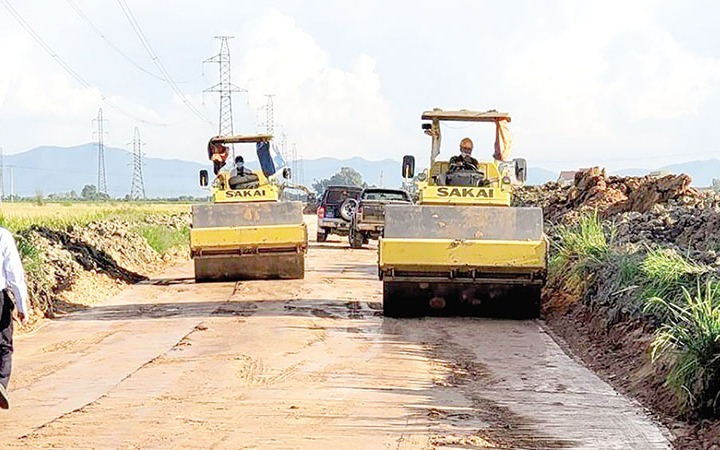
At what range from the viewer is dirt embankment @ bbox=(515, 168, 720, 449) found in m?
9.88

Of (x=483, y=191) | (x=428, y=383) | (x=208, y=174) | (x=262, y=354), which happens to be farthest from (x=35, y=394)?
(x=208, y=174)

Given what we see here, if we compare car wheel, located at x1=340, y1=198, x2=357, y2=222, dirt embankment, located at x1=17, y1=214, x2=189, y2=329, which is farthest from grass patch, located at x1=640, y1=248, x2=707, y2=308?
car wheel, located at x1=340, y1=198, x2=357, y2=222

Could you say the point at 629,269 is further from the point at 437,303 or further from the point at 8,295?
the point at 8,295

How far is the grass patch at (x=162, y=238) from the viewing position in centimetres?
2942

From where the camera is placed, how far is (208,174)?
2381 cm

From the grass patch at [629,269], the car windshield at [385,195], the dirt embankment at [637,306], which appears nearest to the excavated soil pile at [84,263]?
the car windshield at [385,195]

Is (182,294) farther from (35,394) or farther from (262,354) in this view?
(35,394)

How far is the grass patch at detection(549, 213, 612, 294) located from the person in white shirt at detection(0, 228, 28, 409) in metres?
9.38

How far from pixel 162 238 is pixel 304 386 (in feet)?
69.1

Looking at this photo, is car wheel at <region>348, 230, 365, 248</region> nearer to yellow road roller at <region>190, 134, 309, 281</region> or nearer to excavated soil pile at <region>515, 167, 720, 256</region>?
excavated soil pile at <region>515, 167, 720, 256</region>

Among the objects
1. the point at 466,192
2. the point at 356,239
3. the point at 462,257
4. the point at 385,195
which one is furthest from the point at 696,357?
the point at 385,195

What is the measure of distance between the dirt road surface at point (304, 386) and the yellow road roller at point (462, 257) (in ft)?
1.27

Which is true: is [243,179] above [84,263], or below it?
above

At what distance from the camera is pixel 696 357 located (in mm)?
9281
